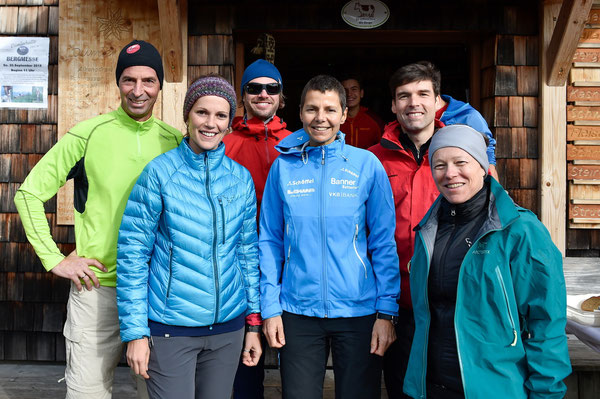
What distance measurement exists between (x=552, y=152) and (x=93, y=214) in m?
3.20

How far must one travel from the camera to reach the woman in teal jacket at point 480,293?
5.32ft

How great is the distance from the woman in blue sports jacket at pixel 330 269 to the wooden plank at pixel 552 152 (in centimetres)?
218

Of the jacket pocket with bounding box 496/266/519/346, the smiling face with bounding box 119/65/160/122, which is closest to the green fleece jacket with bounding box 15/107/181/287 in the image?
the smiling face with bounding box 119/65/160/122

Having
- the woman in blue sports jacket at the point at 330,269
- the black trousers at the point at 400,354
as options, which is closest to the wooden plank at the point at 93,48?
the woman in blue sports jacket at the point at 330,269

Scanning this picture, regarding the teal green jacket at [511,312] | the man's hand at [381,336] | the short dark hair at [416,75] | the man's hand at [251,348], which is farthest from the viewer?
the short dark hair at [416,75]

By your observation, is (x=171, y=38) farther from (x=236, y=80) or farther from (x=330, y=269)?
(x=330, y=269)

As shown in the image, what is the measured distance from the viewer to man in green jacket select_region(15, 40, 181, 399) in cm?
222

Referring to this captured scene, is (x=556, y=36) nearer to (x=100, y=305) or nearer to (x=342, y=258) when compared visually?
(x=342, y=258)

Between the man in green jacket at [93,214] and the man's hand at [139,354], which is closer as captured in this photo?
the man's hand at [139,354]

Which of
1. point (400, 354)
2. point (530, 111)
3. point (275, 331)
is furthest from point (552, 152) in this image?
point (275, 331)

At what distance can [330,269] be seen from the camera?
2082 millimetres

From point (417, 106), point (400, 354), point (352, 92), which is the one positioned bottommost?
point (400, 354)

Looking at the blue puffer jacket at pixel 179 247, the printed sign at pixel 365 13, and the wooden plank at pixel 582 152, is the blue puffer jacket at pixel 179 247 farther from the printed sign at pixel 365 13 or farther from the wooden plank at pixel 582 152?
the wooden plank at pixel 582 152

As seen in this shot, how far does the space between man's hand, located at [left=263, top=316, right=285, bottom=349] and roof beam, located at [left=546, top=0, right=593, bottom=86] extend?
2.81 meters
